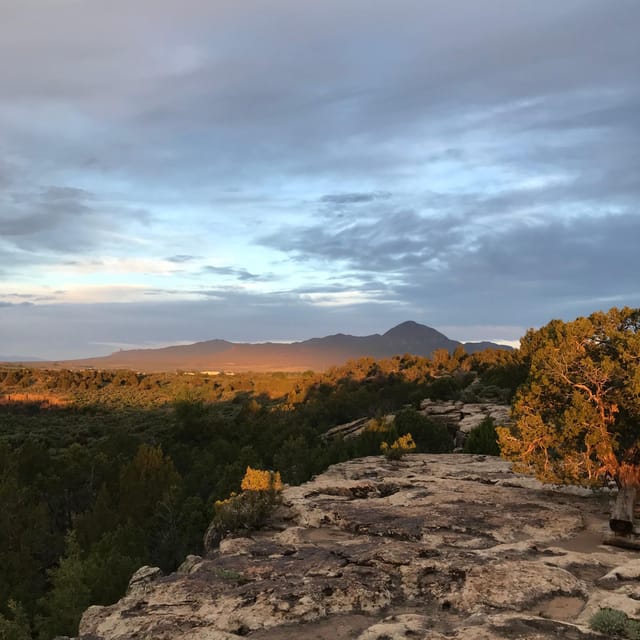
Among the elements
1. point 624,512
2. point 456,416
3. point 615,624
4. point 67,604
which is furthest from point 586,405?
point 456,416

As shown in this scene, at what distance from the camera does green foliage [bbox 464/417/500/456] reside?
102 feet

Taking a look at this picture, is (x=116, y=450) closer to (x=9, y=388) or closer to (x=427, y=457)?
(x=427, y=457)

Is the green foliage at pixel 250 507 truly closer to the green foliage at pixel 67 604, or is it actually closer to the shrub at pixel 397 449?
the green foliage at pixel 67 604

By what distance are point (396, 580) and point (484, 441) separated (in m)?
21.8

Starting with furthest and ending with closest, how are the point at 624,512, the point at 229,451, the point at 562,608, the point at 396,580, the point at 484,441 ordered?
the point at 229,451 → the point at 484,441 → the point at 624,512 → the point at 396,580 → the point at 562,608

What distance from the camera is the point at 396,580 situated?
11.4m

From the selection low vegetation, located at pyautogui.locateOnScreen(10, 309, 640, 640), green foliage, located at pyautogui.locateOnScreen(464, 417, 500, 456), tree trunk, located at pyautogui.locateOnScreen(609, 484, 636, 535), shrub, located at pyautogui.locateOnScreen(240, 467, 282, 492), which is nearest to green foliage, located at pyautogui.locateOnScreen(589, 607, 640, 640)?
low vegetation, located at pyautogui.locateOnScreen(10, 309, 640, 640)

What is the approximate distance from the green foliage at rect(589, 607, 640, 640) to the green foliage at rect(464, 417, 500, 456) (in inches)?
883

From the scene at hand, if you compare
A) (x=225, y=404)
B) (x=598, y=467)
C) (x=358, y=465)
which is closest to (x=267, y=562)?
(x=598, y=467)

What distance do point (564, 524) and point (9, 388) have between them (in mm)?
111401

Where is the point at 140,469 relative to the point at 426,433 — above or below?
below

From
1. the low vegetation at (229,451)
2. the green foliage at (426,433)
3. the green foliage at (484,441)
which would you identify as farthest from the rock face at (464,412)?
the green foliage at (484,441)

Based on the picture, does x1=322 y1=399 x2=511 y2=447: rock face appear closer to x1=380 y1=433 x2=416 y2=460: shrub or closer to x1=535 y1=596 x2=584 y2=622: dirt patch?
x1=380 y1=433 x2=416 y2=460: shrub

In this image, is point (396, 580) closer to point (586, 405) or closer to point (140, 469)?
point (586, 405)
